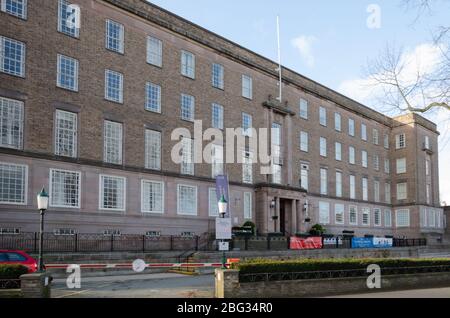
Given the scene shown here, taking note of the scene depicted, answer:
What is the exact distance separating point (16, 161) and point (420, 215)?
55.9 m

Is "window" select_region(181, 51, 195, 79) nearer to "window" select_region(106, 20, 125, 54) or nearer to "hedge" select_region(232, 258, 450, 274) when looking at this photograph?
"window" select_region(106, 20, 125, 54)

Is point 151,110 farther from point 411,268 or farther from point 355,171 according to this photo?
point 355,171

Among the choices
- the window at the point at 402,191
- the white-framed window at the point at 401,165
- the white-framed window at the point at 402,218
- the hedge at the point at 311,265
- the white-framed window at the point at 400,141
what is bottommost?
the hedge at the point at 311,265

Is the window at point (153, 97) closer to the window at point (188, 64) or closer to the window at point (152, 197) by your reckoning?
the window at point (188, 64)

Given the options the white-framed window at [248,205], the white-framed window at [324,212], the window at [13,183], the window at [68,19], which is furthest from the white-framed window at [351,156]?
the window at [13,183]

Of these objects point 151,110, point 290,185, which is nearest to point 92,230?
point 151,110

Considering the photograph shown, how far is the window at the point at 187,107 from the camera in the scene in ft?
131

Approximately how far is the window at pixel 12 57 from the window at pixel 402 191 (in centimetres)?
5550

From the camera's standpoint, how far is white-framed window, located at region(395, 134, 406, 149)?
235ft

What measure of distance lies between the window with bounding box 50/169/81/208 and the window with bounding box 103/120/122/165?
2.90m

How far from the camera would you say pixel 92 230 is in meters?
32.2

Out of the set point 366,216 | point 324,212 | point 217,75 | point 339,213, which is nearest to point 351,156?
point 366,216

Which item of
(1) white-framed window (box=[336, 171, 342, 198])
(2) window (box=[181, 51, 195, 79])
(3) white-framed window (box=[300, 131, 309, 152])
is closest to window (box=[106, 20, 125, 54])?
(2) window (box=[181, 51, 195, 79])

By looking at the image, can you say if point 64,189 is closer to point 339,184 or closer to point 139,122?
point 139,122
